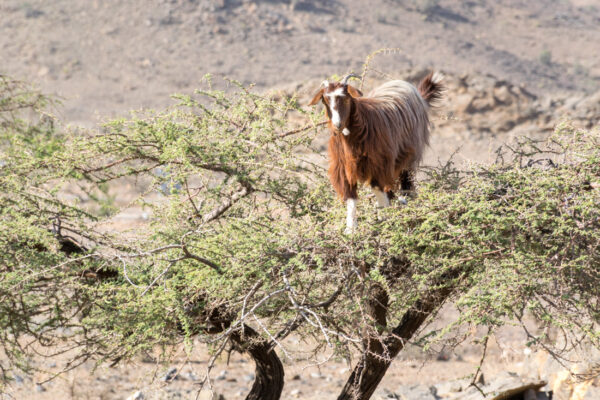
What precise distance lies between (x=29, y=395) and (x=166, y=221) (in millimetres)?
7535

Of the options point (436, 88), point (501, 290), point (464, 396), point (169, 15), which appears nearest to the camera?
point (501, 290)

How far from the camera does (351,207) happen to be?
5414 millimetres

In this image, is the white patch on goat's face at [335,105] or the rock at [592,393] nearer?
the white patch on goat's face at [335,105]

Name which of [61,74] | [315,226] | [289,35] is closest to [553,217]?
[315,226]

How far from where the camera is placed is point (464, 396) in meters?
10.2

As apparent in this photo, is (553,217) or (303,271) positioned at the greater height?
(553,217)

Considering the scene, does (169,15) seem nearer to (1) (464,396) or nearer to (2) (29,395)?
(2) (29,395)

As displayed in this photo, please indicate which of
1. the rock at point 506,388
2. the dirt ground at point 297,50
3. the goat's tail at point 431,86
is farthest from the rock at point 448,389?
the dirt ground at point 297,50

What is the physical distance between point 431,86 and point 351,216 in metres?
2.14

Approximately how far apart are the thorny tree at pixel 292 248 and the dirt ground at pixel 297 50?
19.6 metres

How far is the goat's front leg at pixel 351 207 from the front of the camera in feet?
17.2

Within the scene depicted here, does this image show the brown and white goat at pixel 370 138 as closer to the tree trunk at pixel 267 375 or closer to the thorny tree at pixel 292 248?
the thorny tree at pixel 292 248

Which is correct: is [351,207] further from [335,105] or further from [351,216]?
[335,105]

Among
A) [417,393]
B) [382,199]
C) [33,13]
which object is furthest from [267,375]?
A: [33,13]
